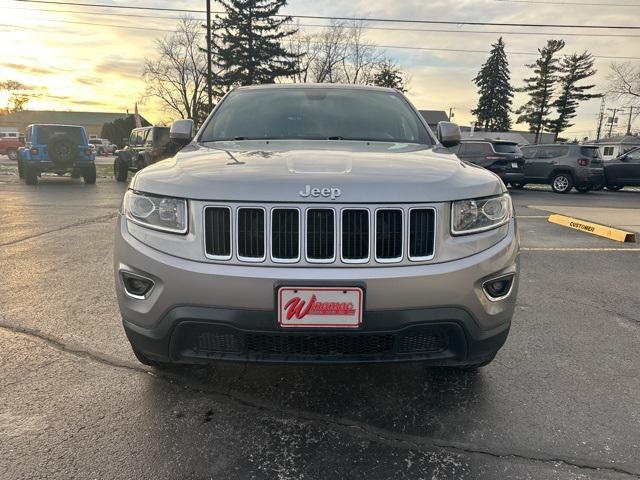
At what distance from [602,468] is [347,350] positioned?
1188 mm

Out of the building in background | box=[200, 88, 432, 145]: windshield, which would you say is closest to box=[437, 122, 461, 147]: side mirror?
box=[200, 88, 432, 145]: windshield

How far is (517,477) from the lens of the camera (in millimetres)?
1982

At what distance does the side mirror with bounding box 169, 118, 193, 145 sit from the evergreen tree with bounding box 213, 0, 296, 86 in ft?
122

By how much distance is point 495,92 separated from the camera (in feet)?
207

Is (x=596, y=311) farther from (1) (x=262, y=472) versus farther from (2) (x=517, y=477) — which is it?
(1) (x=262, y=472)

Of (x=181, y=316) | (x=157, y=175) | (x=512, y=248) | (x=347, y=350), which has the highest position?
(x=157, y=175)

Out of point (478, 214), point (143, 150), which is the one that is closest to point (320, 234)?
point (478, 214)

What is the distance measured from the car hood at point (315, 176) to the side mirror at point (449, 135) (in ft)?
3.00

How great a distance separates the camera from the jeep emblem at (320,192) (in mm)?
2023

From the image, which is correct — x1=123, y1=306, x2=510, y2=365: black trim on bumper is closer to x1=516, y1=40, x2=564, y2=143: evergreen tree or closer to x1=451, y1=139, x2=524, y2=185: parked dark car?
x1=451, y1=139, x2=524, y2=185: parked dark car

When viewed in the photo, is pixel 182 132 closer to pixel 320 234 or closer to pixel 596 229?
pixel 320 234

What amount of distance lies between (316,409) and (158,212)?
4.13 ft

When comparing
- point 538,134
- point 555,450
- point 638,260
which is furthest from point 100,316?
point 538,134

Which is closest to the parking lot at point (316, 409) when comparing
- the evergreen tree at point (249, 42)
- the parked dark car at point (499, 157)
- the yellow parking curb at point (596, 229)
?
the yellow parking curb at point (596, 229)
